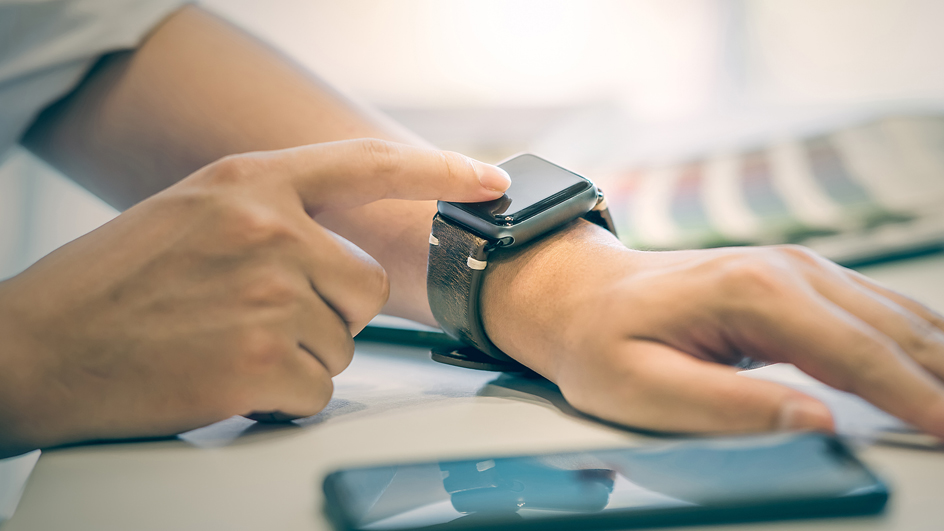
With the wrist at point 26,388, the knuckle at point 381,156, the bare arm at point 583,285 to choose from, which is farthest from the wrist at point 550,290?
the wrist at point 26,388

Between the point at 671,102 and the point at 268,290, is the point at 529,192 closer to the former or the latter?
the point at 268,290

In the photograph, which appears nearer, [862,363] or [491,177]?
[862,363]

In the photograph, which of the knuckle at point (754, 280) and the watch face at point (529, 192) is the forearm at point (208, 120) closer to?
the watch face at point (529, 192)

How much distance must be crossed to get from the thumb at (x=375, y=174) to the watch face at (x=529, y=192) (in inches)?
0.5

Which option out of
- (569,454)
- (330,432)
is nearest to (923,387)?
(569,454)

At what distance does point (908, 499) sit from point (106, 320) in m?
0.46

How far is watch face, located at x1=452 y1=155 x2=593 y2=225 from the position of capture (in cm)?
48

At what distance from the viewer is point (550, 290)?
475 mm

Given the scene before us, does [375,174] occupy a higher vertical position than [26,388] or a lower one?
higher

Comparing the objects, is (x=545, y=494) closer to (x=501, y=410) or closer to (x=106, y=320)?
(x=501, y=410)

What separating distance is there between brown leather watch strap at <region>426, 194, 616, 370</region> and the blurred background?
1.20 ft

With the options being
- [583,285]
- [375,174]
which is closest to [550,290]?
[583,285]

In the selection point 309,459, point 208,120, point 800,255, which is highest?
point 208,120

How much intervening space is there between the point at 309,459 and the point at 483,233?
202mm
